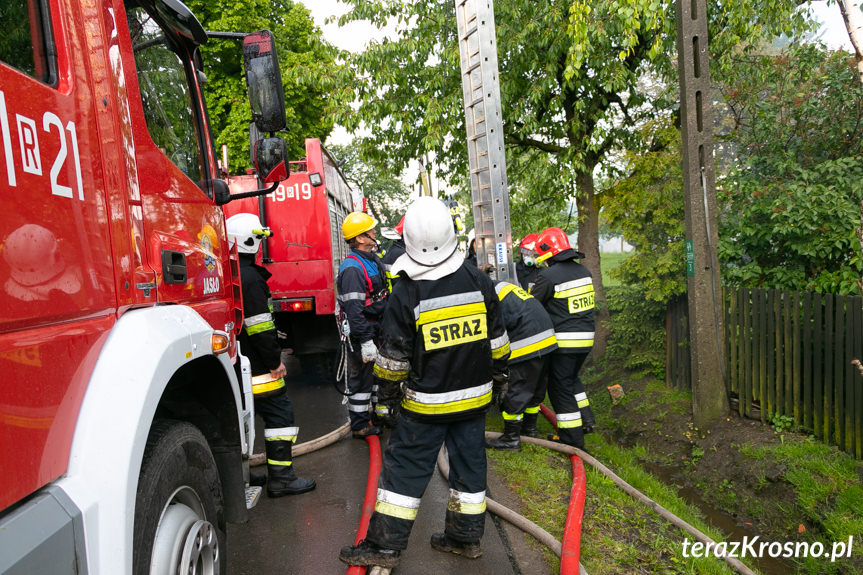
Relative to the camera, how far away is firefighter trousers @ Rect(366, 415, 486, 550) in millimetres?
2910

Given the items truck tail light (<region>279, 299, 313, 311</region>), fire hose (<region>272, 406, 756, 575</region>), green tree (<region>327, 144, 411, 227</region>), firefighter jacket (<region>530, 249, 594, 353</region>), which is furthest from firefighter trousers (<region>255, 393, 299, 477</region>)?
green tree (<region>327, 144, 411, 227</region>)

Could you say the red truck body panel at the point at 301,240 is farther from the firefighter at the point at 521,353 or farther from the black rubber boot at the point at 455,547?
the black rubber boot at the point at 455,547

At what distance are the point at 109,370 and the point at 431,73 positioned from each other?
755 cm

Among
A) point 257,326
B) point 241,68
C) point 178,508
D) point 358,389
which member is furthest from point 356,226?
point 241,68

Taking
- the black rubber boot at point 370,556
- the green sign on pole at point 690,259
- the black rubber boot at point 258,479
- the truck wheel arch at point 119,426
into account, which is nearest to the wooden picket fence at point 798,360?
the green sign on pole at point 690,259

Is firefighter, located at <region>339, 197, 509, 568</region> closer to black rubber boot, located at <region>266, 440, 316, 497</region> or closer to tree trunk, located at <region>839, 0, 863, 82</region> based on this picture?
black rubber boot, located at <region>266, 440, 316, 497</region>

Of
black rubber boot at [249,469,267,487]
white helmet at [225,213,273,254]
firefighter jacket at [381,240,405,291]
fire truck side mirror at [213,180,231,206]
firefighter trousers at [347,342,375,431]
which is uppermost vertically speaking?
fire truck side mirror at [213,180,231,206]

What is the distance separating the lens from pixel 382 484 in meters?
2.96

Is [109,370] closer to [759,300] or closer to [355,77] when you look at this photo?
[759,300]

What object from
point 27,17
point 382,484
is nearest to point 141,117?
point 27,17

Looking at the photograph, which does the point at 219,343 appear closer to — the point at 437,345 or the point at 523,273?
the point at 437,345

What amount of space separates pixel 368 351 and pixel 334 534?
1613 mm

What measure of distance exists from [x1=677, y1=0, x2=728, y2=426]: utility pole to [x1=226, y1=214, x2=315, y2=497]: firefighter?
4.00 meters

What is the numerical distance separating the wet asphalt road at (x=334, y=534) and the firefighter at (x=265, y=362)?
0.18 metres
